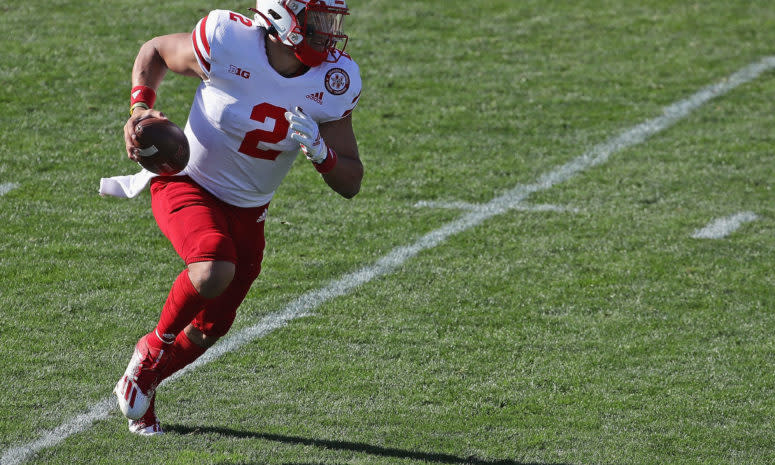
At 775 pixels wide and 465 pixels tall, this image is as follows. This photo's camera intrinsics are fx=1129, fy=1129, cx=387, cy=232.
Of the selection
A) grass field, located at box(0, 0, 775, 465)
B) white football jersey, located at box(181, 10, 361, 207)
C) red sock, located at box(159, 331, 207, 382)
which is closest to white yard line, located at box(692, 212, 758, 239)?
grass field, located at box(0, 0, 775, 465)

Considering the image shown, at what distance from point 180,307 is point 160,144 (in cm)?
62

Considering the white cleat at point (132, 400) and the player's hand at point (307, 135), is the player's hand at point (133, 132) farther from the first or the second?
the white cleat at point (132, 400)

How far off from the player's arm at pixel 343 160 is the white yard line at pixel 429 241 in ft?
3.86

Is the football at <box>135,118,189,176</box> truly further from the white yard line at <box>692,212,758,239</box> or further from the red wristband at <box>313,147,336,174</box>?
the white yard line at <box>692,212,758,239</box>

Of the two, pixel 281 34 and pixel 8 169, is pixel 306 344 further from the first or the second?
pixel 8 169

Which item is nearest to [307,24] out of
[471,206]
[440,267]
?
[440,267]

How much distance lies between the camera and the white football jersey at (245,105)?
4418 mm

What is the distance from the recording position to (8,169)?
24.5 feet

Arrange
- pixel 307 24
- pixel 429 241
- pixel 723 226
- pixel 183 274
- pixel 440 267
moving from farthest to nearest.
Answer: pixel 723 226 → pixel 429 241 → pixel 440 267 → pixel 307 24 → pixel 183 274

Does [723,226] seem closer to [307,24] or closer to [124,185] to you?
[307,24]

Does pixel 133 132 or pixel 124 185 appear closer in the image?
pixel 133 132

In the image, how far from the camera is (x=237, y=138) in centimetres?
446

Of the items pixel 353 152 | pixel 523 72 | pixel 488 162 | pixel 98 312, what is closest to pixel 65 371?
pixel 98 312

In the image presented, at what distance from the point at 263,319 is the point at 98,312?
0.81m
